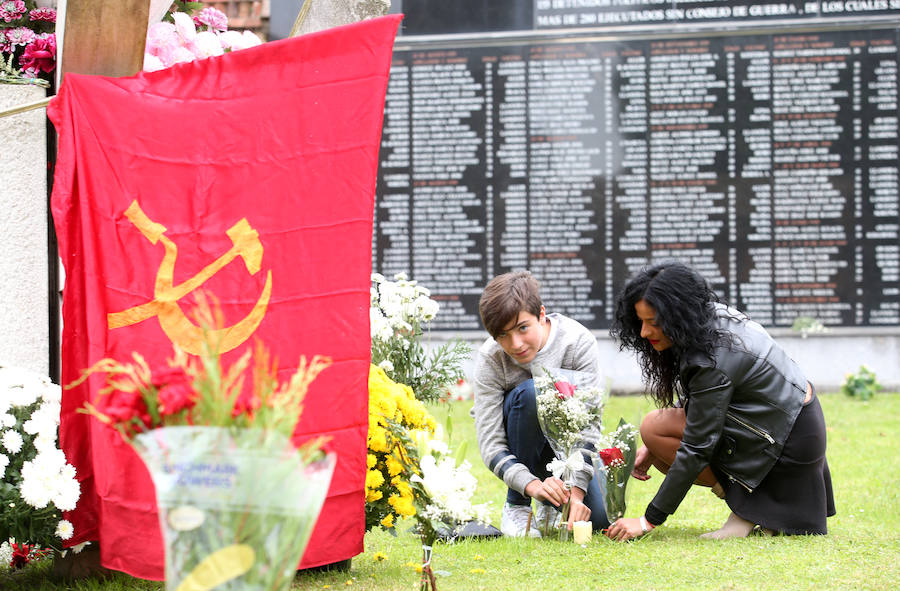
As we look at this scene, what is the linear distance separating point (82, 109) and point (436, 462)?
140 centimetres

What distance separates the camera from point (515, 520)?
3549mm

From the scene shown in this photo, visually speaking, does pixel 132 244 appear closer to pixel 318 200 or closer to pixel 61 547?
pixel 318 200

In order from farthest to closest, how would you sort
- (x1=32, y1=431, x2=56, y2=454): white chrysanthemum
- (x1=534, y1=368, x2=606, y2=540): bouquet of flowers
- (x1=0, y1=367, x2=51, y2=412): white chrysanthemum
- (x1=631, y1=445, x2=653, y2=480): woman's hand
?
(x1=631, y1=445, x2=653, y2=480): woman's hand, (x1=534, y1=368, x2=606, y2=540): bouquet of flowers, (x1=0, y1=367, x2=51, y2=412): white chrysanthemum, (x1=32, y1=431, x2=56, y2=454): white chrysanthemum

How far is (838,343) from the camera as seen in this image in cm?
718

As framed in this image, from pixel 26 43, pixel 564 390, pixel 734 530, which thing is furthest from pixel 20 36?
pixel 734 530

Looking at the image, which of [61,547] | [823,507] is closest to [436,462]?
[61,547]

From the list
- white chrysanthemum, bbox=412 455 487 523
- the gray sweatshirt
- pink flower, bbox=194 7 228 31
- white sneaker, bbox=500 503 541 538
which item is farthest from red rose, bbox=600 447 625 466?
pink flower, bbox=194 7 228 31

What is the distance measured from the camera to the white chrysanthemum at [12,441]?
2.43 metres

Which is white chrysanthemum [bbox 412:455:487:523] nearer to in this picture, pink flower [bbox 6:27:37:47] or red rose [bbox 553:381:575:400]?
red rose [bbox 553:381:575:400]

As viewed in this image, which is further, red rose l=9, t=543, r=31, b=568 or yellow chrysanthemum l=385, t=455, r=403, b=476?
red rose l=9, t=543, r=31, b=568

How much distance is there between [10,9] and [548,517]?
2.60 metres

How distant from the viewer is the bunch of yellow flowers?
270cm

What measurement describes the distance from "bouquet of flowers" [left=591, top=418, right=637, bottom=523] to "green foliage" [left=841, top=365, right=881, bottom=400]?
4.34 metres

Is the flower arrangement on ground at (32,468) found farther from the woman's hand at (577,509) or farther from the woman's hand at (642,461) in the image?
the woman's hand at (642,461)
